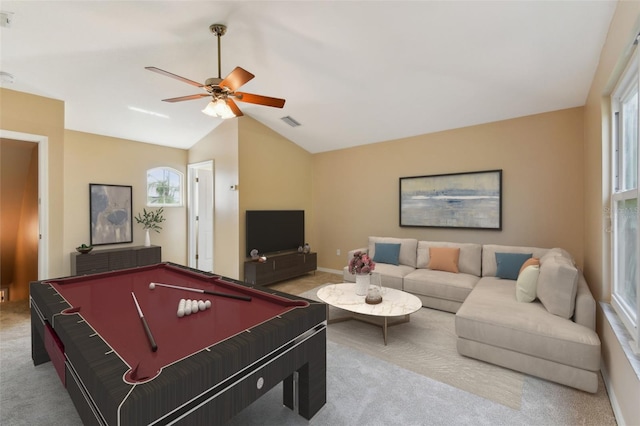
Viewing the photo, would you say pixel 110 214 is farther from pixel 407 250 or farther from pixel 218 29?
pixel 407 250

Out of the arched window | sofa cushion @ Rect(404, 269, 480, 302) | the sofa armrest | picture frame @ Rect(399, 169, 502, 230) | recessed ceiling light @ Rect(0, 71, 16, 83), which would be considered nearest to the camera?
the sofa armrest

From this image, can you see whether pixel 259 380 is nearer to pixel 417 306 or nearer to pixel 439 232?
pixel 417 306

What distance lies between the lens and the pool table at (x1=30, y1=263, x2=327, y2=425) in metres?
0.98

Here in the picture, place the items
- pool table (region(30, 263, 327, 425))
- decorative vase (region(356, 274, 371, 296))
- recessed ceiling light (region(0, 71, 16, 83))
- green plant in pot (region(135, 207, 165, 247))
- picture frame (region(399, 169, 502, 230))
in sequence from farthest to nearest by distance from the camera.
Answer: green plant in pot (region(135, 207, 165, 247)), picture frame (region(399, 169, 502, 230)), decorative vase (region(356, 274, 371, 296)), recessed ceiling light (region(0, 71, 16, 83)), pool table (region(30, 263, 327, 425))

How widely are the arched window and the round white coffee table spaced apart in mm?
4002

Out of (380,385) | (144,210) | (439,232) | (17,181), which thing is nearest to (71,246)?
(144,210)

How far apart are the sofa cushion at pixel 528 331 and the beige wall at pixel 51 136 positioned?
4.85 meters

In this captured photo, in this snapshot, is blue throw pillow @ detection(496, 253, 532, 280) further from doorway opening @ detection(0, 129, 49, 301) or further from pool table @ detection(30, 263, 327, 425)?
doorway opening @ detection(0, 129, 49, 301)

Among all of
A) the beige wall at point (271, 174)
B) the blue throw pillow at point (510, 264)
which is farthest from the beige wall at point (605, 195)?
the beige wall at point (271, 174)

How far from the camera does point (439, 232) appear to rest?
4.63 meters

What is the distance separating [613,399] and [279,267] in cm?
414

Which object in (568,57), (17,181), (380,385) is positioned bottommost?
(380,385)

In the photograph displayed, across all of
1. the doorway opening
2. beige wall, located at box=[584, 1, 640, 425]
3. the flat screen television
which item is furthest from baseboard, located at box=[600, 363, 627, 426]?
the doorway opening

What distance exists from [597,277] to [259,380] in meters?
3.17
